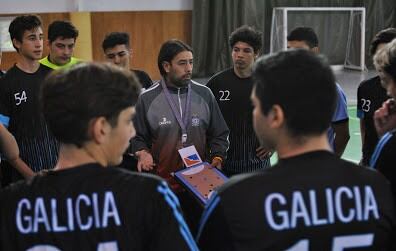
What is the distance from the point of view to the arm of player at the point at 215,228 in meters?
1.35

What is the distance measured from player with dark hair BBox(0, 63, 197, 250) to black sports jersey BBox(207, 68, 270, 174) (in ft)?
7.87

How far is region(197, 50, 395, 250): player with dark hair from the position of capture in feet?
4.26

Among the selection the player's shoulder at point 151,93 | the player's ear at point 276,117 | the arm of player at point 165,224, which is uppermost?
the player's ear at point 276,117

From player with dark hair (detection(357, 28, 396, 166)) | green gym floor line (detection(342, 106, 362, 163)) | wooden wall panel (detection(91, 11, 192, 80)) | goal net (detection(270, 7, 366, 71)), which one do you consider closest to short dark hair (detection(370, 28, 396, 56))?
player with dark hair (detection(357, 28, 396, 166))

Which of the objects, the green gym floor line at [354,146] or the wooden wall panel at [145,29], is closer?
the green gym floor line at [354,146]

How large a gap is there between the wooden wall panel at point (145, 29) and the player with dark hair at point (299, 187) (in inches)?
435

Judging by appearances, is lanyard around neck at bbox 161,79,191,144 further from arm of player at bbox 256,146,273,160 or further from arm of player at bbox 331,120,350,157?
arm of player at bbox 331,120,350,157

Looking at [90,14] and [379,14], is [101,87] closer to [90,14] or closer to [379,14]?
[90,14]

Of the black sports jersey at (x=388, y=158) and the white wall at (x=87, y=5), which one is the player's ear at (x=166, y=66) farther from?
the white wall at (x=87, y=5)

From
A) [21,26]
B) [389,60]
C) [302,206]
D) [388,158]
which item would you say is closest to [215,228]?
[302,206]

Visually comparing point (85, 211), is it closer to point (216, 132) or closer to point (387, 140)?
point (387, 140)

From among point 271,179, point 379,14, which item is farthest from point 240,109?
point 379,14

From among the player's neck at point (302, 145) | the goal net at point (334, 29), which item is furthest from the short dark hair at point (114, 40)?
the goal net at point (334, 29)

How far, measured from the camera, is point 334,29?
13.9m
